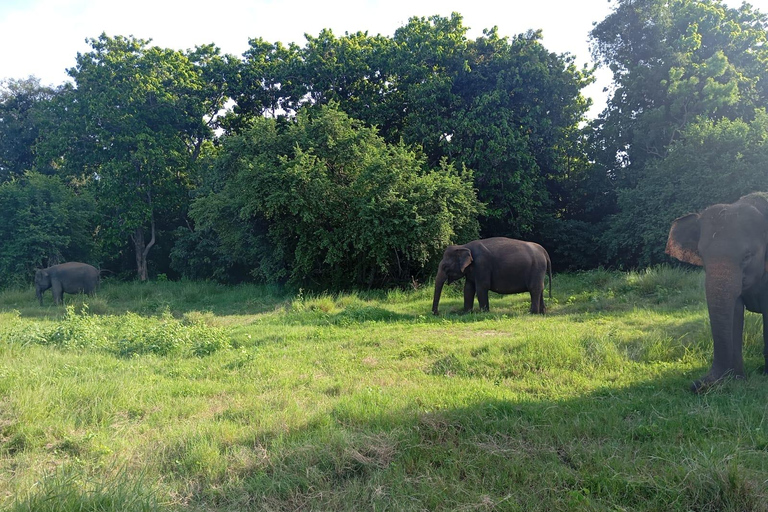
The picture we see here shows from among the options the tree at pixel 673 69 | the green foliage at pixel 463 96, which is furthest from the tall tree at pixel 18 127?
the tree at pixel 673 69

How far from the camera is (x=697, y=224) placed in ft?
21.3

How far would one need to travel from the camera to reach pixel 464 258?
39.9 feet

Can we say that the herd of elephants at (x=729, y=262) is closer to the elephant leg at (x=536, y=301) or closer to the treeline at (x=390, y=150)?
the elephant leg at (x=536, y=301)

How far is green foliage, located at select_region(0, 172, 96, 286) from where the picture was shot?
1998 cm

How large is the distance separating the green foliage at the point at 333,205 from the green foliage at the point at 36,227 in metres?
6.86

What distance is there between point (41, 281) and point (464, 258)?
46.9 ft

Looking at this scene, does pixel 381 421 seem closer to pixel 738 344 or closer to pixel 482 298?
pixel 738 344

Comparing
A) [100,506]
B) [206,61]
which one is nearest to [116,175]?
[206,61]

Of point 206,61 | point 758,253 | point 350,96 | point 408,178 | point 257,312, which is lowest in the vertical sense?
point 257,312

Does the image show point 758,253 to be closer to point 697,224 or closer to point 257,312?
point 697,224

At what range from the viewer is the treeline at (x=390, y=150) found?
53.6 ft

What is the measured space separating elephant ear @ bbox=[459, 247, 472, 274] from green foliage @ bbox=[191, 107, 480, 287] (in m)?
3.11

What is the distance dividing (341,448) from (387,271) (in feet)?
42.2

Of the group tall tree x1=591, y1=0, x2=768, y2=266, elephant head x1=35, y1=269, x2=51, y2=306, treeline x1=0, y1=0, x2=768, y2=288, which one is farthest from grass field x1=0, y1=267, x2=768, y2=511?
tall tree x1=591, y1=0, x2=768, y2=266
